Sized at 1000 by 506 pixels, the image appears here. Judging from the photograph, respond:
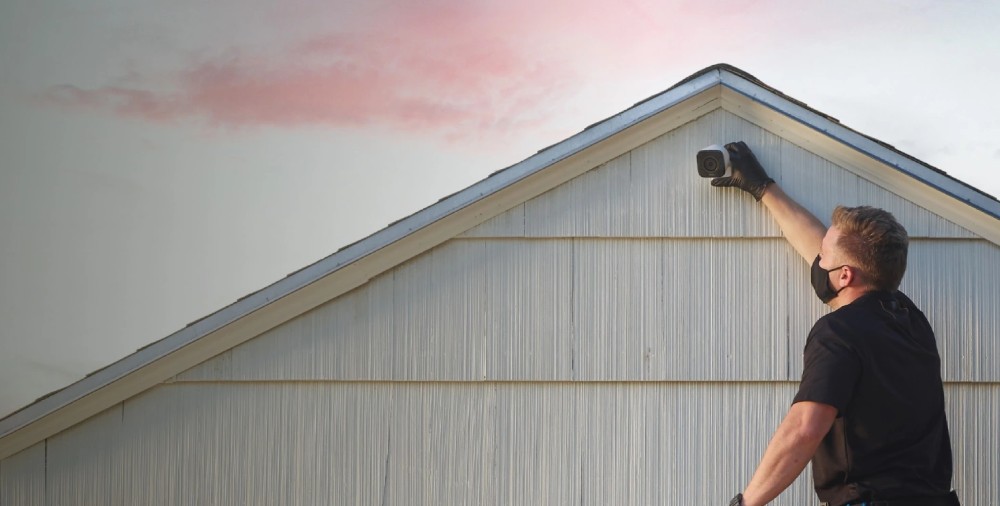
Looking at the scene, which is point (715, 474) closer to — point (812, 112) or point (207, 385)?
point (812, 112)

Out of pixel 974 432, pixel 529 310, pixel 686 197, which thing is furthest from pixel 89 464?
pixel 974 432

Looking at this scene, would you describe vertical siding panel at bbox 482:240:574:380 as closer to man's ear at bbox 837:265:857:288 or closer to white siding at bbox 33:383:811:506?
white siding at bbox 33:383:811:506

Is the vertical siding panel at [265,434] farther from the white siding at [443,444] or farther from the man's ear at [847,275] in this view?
the man's ear at [847,275]

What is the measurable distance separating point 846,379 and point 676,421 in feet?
3.50

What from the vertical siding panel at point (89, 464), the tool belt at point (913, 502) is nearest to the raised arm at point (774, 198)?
the tool belt at point (913, 502)

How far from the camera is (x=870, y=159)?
167 inches

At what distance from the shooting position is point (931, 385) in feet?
11.9

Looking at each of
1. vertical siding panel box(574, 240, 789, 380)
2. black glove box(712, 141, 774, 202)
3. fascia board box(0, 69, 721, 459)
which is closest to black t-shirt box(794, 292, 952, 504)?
vertical siding panel box(574, 240, 789, 380)

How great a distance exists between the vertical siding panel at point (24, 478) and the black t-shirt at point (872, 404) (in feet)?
11.7

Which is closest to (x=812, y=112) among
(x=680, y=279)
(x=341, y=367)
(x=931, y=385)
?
(x=680, y=279)

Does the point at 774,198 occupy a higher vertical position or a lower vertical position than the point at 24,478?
higher

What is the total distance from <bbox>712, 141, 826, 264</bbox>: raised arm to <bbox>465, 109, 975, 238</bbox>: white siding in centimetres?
10

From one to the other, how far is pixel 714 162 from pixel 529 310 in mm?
1117

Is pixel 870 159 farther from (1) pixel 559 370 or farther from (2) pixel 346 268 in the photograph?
(2) pixel 346 268
